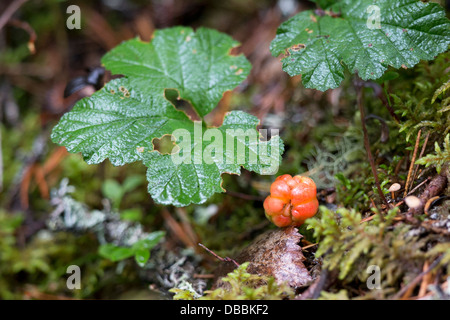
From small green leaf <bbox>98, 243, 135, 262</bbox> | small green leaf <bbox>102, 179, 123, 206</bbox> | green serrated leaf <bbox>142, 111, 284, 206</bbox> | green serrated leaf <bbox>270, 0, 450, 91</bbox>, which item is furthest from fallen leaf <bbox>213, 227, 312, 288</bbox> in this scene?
small green leaf <bbox>102, 179, 123, 206</bbox>

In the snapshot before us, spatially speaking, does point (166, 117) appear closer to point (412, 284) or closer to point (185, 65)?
point (185, 65)

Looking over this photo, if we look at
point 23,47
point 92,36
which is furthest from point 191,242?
point 23,47

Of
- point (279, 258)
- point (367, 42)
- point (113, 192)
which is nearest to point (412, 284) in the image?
point (279, 258)

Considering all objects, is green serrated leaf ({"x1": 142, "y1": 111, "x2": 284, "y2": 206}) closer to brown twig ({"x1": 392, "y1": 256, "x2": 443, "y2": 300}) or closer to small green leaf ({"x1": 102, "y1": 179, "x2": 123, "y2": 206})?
brown twig ({"x1": 392, "y1": 256, "x2": 443, "y2": 300})
